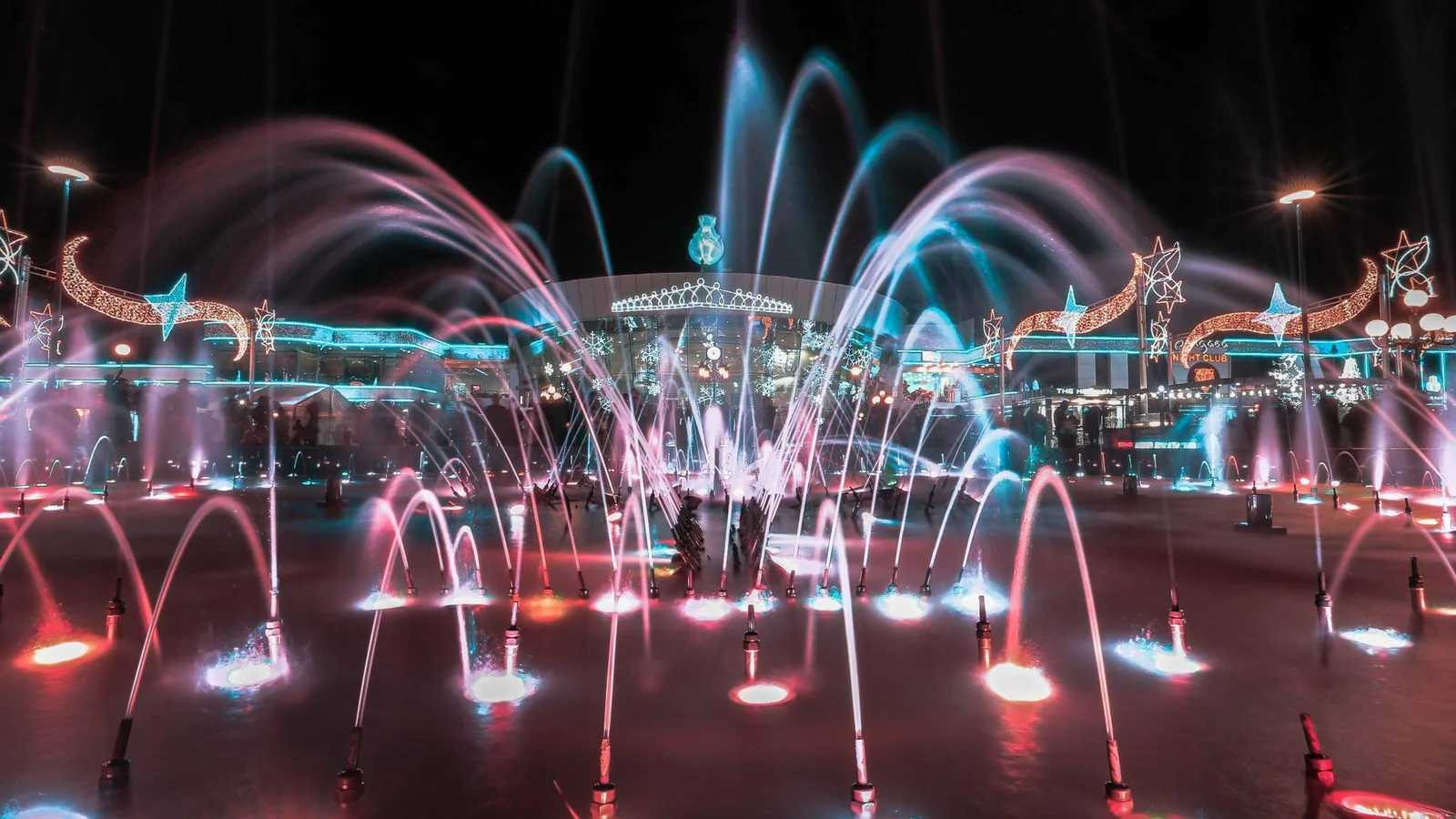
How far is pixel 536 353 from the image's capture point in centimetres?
8100

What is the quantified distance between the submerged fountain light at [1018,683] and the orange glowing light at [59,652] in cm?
806

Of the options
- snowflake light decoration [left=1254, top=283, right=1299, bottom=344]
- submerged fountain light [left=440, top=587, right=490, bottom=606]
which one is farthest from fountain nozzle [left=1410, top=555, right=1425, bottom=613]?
snowflake light decoration [left=1254, top=283, right=1299, bottom=344]

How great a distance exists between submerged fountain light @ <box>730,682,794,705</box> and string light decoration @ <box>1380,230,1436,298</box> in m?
31.9

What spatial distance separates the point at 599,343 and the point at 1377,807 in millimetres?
69810

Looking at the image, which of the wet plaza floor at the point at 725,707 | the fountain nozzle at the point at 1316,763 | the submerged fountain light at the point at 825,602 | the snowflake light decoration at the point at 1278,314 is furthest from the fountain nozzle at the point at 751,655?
the snowflake light decoration at the point at 1278,314

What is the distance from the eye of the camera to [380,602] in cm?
902

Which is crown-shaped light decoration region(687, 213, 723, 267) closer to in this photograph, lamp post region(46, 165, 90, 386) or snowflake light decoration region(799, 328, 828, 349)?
snowflake light decoration region(799, 328, 828, 349)

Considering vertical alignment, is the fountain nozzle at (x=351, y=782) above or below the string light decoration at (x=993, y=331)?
below

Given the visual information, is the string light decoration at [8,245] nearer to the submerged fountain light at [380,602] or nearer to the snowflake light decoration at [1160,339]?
the submerged fountain light at [380,602]

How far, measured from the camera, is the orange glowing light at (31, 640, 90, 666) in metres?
6.80

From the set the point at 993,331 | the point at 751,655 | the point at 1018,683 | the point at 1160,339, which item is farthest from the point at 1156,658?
the point at 993,331

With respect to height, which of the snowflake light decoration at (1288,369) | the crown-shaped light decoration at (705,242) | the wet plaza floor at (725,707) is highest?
the crown-shaped light decoration at (705,242)

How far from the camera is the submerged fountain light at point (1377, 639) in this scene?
7.06m

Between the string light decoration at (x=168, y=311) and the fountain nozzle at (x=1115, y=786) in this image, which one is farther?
the string light decoration at (x=168, y=311)
